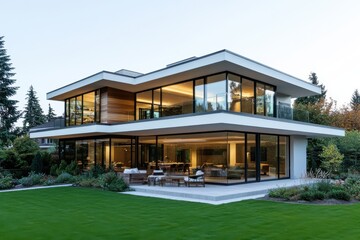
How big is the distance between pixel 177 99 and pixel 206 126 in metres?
3.72

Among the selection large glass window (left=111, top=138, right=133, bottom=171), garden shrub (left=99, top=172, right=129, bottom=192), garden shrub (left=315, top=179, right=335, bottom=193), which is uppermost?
large glass window (left=111, top=138, right=133, bottom=171)

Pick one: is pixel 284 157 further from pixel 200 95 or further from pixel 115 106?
pixel 115 106

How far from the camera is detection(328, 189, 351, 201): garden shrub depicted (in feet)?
37.1

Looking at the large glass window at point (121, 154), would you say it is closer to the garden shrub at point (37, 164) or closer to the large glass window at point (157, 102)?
the large glass window at point (157, 102)

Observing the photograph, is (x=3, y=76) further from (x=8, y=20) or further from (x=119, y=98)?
(x=119, y=98)

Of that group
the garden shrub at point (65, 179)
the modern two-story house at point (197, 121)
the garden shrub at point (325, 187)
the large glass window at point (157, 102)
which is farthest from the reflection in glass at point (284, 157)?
the garden shrub at point (65, 179)

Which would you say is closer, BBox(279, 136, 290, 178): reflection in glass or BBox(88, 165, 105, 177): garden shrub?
BBox(88, 165, 105, 177): garden shrub

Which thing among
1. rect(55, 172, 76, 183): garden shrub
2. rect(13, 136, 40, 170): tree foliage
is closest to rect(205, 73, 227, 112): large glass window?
rect(55, 172, 76, 183): garden shrub

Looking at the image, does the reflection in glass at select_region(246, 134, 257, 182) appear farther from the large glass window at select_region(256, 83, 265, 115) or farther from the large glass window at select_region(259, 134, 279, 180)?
the large glass window at select_region(256, 83, 265, 115)

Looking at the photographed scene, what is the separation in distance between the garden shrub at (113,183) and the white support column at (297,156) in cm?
1163

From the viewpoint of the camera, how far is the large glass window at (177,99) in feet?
56.1

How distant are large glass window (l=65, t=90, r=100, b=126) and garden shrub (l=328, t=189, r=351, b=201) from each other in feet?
47.8

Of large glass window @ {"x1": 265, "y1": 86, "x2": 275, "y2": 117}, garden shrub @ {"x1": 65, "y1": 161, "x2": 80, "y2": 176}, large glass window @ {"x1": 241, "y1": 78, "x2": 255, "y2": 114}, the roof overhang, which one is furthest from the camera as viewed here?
garden shrub @ {"x1": 65, "y1": 161, "x2": 80, "y2": 176}

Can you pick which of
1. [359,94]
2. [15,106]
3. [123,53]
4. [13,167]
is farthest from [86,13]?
[359,94]
